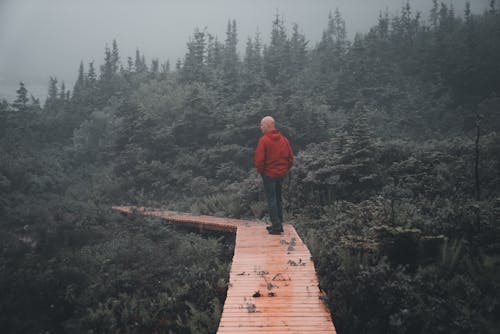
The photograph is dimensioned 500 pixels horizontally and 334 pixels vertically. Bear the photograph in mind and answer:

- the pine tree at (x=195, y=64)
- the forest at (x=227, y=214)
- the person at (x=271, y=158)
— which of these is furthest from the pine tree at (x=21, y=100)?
the person at (x=271, y=158)

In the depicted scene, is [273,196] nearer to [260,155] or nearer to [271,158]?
[271,158]

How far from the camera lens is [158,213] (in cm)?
1438

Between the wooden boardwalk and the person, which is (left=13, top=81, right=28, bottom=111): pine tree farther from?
the person

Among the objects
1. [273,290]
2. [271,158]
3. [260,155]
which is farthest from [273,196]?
[273,290]

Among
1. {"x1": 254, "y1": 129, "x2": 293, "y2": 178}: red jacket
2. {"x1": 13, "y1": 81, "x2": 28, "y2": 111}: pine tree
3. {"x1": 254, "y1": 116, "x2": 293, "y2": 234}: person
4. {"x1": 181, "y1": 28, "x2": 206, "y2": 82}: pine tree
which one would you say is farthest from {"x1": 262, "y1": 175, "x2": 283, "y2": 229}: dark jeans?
{"x1": 13, "y1": 81, "x2": 28, "y2": 111}: pine tree

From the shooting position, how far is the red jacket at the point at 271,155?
29.0ft

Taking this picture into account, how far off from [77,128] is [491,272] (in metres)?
33.9

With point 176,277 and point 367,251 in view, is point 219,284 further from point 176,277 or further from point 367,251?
point 367,251

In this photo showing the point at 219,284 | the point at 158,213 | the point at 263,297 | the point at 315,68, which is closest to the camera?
the point at 263,297

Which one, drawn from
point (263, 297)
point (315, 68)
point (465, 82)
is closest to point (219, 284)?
point (263, 297)

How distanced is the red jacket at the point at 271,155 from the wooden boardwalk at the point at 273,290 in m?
1.69

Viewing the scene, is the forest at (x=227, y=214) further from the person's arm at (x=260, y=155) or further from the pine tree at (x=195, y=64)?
the pine tree at (x=195, y=64)

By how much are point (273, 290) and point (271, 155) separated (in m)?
3.65

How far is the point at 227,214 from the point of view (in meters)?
13.8
